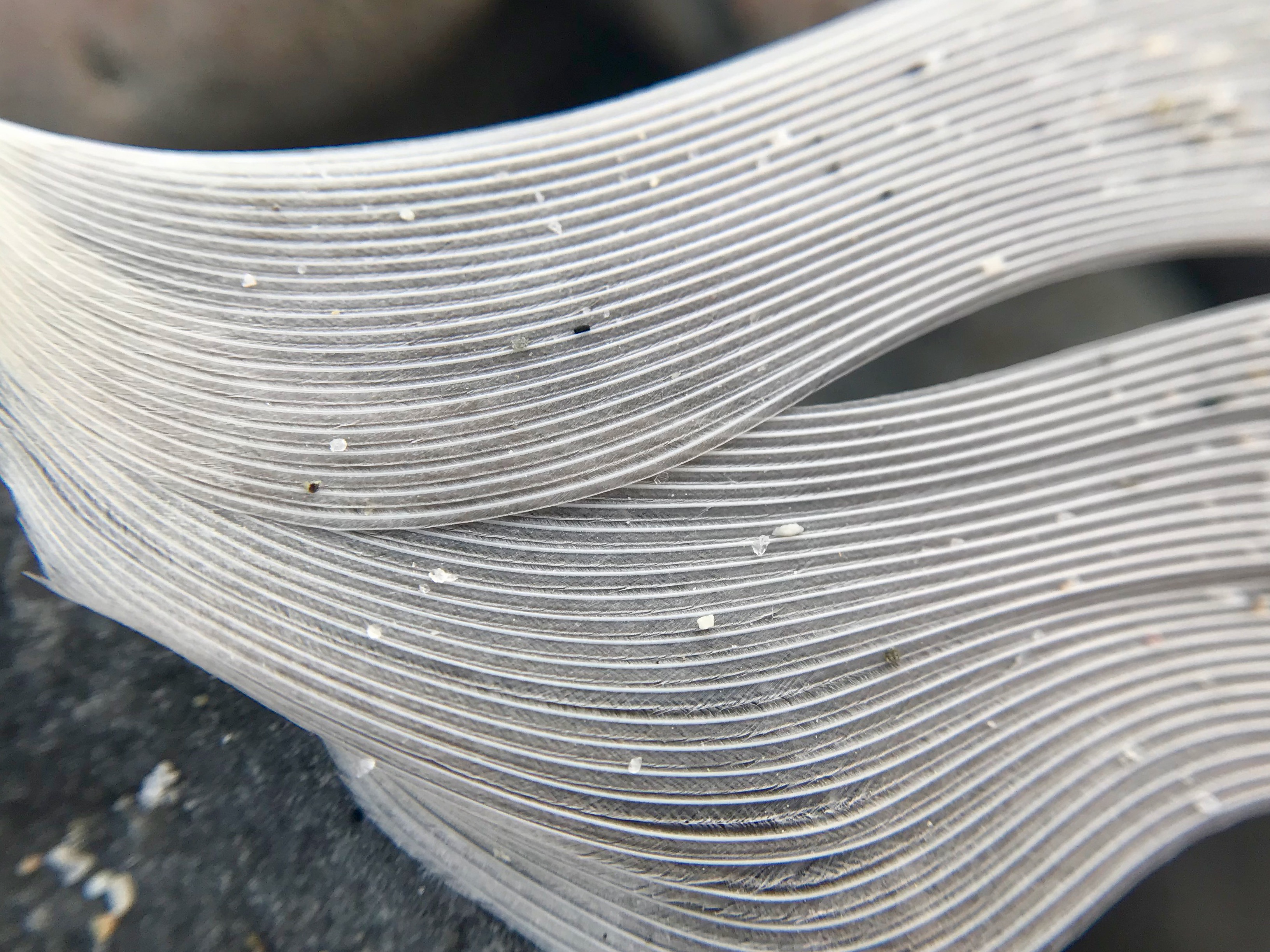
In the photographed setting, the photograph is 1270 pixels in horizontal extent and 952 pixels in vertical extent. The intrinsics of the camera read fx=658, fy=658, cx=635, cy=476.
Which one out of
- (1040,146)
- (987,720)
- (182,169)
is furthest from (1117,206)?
(182,169)

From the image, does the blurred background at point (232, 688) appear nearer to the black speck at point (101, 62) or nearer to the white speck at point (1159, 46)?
the black speck at point (101, 62)

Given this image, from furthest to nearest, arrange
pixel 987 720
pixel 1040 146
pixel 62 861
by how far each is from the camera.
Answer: pixel 1040 146, pixel 987 720, pixel 62 861

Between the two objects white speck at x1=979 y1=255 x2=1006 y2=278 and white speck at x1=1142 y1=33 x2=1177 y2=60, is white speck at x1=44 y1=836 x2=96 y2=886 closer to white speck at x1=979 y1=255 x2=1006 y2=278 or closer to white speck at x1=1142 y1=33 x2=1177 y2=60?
white speck at x1=979 y1=255 x2=1006 y2=278

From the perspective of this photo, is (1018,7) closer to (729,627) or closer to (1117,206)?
(1117,206)

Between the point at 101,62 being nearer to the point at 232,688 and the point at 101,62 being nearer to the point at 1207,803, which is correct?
the point at 232,688

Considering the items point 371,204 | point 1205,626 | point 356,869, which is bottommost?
point 356,869

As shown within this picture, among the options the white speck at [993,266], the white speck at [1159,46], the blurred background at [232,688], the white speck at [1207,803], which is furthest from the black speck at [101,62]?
the white speck at [1207,803]
